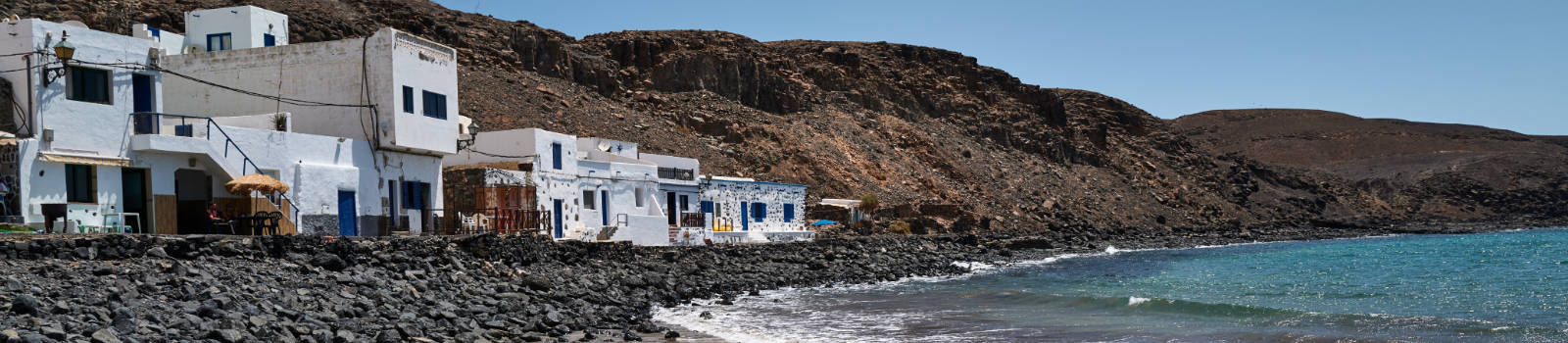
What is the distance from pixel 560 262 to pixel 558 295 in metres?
4.62

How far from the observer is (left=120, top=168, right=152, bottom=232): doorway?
20656 mm

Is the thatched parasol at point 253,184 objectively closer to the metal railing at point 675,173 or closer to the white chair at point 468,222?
the white chair at point 468,222

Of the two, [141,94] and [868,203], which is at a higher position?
[141,94]

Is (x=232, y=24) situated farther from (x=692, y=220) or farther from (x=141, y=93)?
(x=692, y=220)

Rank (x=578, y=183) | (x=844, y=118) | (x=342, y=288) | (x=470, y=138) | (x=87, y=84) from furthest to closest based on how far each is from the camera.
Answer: (x=844, y=118) → (x=578, y=183) → (x=470, y=138) → (x=87, y=84) → (x=342, y=288)

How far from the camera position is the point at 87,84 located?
20.0 m

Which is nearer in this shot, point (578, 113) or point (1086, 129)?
point (578, 113)

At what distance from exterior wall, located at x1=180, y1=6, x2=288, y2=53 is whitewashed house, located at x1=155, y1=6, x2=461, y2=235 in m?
0.57

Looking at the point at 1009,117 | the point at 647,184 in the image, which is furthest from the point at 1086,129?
the point at 647,184

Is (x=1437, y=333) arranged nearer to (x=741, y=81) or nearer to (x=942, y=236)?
(x=942, y=236)

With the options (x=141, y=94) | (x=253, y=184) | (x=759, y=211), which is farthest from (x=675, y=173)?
(x=141, y=94)

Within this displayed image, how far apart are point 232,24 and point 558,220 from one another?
8.96 meters

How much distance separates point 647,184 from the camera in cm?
3600

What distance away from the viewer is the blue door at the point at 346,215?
949 inches
